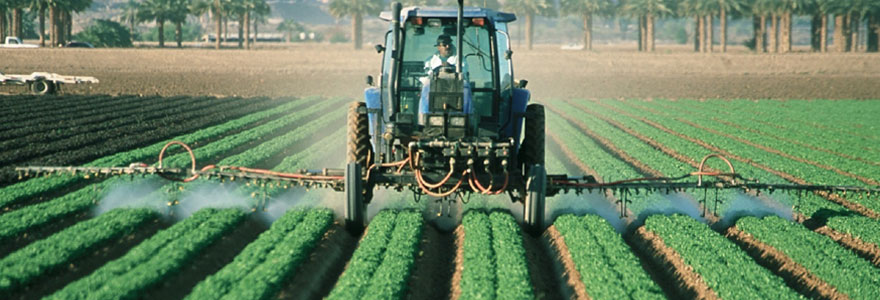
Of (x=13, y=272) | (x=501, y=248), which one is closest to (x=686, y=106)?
(x=501, y=248)

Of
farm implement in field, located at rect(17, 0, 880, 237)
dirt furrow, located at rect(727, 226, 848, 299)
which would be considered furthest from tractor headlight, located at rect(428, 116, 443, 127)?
dirt furrow, located at rect(727, 226, 848, 299)

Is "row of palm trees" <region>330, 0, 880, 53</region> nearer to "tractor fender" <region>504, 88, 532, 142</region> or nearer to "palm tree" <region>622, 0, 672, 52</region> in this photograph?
"palm tree" <region>622, 0, 672, 52</region>

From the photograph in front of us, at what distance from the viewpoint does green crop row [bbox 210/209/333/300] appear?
892cm

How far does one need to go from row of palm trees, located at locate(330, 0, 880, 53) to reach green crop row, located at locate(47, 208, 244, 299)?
60.2 metres

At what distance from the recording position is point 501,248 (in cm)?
Result: 1083

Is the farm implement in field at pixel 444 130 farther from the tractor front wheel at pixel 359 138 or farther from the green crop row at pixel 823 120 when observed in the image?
the green crop row at pixel 823 120

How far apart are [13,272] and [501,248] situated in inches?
204

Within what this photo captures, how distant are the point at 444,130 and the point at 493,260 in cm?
200

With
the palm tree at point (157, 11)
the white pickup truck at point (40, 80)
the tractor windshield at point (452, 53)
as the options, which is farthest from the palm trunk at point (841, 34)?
the tractor windshield at point (452, 53)

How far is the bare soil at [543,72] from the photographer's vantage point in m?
46.8

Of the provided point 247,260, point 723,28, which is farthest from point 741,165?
point 723,28

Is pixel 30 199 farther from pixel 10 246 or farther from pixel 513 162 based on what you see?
pixel 513 162

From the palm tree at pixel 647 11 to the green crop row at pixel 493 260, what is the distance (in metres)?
68.9

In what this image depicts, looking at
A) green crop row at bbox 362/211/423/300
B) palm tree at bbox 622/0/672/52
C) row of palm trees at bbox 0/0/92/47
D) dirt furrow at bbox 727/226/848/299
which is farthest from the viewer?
palm tree at bbox 622/0/672/52
